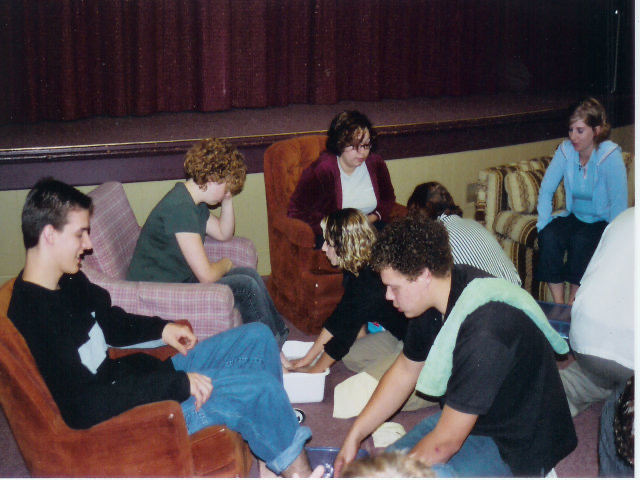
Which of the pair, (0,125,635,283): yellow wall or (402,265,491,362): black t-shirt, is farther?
(0,125,635,283): yellow wall

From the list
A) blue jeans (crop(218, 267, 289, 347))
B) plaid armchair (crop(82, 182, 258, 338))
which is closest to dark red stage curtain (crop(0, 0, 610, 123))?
plaid armchair (crop(82, 182, 258, 338))

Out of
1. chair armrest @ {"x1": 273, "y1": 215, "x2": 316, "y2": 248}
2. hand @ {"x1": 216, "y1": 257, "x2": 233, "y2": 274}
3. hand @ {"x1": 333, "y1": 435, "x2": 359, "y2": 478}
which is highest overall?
chair armrest @ {"x1": 273, "y1": 215, "x2": 316, "y2": 248}

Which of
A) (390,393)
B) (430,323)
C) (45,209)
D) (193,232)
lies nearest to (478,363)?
(430,323)

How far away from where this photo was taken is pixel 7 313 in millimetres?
1787

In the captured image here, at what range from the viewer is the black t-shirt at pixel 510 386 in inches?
64.8

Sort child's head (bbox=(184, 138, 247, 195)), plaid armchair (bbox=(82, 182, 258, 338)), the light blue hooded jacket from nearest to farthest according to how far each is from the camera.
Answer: plaid armchair (bbox=(82, 182, 258, 338)) < child's head (bbox=(184, 138, 247, 195)) < the light blue hooded jacket

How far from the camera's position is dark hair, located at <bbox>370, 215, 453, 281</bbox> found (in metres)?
1.78

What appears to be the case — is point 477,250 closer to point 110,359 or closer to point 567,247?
point 567,247

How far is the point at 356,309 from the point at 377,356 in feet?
1.14

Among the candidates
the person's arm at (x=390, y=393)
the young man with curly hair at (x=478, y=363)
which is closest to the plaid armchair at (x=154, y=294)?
the person's arm at (x=390, y=393)

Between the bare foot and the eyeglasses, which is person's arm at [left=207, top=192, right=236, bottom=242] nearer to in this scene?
the eyeglasses

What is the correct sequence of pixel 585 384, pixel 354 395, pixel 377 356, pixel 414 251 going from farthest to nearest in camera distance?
pixel 377 356
pixel 354 395
pixel 585 384
pixel 414 251

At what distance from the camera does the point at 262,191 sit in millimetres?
4176

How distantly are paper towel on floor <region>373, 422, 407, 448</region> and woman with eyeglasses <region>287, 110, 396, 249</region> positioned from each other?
1.15 metres
